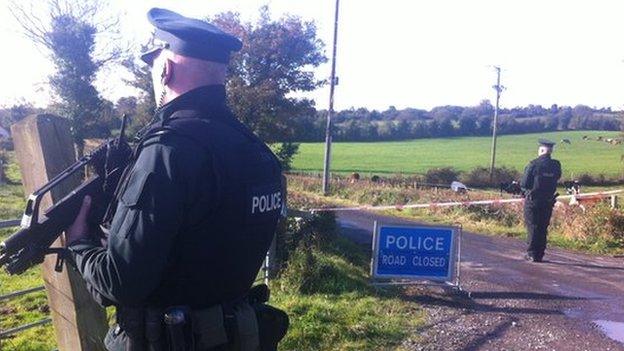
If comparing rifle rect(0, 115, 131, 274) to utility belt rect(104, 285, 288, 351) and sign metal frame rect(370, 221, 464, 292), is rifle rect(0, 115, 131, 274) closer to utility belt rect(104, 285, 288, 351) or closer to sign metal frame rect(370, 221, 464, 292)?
utility belt rect(104, 285, 288, 351)

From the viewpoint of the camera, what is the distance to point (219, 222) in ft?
7.80

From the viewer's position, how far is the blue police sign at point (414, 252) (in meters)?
8.00

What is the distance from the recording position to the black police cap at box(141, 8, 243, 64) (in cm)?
252

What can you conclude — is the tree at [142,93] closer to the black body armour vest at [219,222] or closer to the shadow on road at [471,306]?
the shadow on road at [471,306]

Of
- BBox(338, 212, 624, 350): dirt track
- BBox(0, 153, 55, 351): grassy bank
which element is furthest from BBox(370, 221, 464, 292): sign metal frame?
BBox(0, 153, 55, 351): grassy bank

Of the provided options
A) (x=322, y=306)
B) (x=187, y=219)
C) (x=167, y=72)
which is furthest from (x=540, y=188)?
(x=187, y=219)

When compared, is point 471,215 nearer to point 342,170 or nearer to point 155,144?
point 155,144

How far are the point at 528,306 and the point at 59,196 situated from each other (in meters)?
6.00

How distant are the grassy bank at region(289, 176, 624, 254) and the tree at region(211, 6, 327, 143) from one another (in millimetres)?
2643

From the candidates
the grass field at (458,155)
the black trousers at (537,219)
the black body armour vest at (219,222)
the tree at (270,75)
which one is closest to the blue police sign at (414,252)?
the black trousers at (537,219)

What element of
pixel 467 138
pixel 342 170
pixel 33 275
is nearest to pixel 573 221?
pixel 33 275

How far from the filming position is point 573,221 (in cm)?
1457

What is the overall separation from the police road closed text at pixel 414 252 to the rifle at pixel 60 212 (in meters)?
5.61

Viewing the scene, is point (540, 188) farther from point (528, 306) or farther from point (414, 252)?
point (414, 252)
